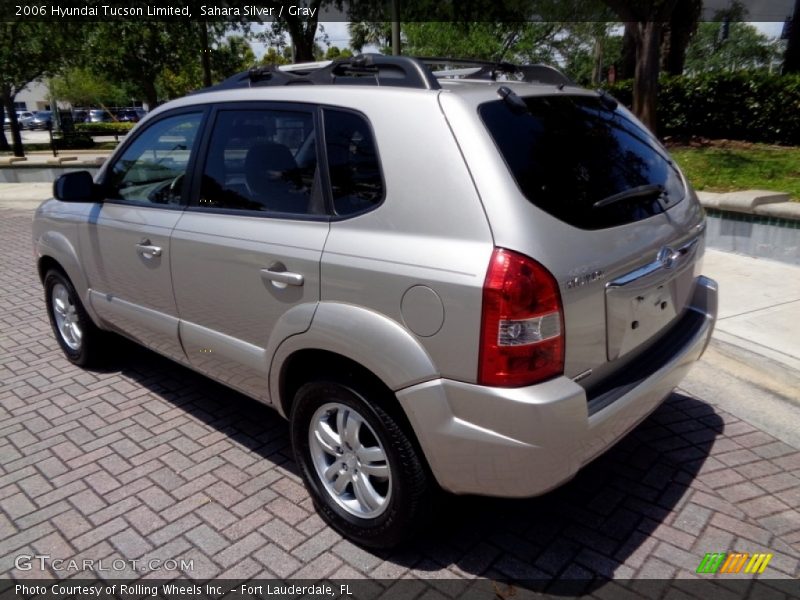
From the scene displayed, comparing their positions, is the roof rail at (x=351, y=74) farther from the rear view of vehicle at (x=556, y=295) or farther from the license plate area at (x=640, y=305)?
the license plate area at (x=640, y=305)

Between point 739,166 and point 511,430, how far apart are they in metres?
8.88

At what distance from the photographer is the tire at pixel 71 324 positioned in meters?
4.61

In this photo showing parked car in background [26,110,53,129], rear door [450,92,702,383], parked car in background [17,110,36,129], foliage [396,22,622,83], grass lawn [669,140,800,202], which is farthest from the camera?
parked car in background [17,110,36,129]

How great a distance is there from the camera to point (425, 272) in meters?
2.31

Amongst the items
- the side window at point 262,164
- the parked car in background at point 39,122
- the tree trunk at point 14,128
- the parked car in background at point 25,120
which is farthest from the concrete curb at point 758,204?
the parked car in background at point 25,120

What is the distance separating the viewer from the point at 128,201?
391 centimetres

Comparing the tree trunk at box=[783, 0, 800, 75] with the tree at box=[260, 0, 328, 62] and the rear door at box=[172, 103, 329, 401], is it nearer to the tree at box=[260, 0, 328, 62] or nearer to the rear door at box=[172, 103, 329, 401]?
the tree at box=[260, 0, 328, 62]

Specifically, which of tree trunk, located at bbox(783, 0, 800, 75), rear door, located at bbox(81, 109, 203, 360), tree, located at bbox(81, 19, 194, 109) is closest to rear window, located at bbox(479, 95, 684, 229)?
rear door, located at bbox(81, 109, 203, 360)

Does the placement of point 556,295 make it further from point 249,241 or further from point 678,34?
point 678,34

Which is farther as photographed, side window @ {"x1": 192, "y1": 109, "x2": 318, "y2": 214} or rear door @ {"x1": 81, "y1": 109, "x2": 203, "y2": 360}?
rear door @ {"x1": 81, "y1": 109, "x2": 203, "y2": 360}

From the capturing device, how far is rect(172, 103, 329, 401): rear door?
2795 mm

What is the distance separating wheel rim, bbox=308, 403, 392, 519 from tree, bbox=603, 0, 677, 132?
29.2 ft

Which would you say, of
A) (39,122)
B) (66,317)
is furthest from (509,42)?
(39,122)

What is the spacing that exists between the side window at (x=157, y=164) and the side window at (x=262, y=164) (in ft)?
0.82
